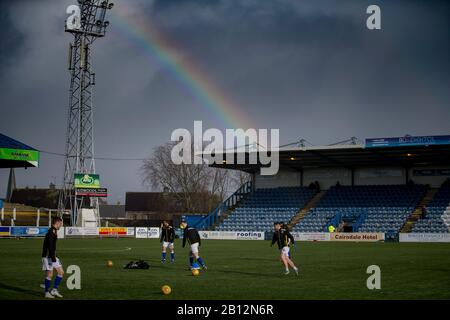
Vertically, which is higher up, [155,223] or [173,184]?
[173,184]

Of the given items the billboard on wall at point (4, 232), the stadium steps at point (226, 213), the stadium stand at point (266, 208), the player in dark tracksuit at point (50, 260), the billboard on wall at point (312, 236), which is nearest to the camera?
the player in dark tracksuit at point (50, 260)

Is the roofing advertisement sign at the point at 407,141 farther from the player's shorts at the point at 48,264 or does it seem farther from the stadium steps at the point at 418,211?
the player's shorts at the point at 48,264

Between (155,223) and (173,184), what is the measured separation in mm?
6750

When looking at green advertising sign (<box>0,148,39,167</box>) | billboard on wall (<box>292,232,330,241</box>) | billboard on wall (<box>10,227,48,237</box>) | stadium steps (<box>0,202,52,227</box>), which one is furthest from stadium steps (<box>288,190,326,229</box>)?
green advertising sign (<box>0,148,39,167</box>)

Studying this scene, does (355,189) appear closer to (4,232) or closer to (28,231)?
(28,231)

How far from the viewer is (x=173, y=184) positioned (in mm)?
97000

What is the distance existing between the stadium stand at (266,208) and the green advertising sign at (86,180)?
15.9 metres

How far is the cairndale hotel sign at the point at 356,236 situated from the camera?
5912cm

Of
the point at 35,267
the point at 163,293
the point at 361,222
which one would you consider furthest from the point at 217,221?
the point at 163,293

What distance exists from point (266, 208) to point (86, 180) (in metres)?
21.8

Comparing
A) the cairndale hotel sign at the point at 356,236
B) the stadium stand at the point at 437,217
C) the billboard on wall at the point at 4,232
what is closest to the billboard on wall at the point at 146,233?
the billboard on wall at the point at 4,232

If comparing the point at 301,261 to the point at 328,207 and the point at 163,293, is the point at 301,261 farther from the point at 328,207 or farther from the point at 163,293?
the point at 328,207

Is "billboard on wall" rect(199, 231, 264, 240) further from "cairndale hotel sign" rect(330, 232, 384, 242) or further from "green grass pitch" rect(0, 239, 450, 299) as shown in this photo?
"green grass pitch" rect(0, 239, 450, 299)

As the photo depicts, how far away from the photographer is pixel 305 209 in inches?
2830
